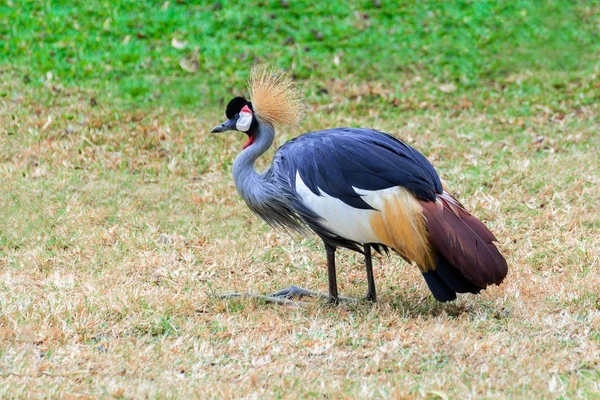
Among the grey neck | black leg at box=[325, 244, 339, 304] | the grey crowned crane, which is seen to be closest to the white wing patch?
the grey crowned crane

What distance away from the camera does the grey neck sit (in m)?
4.69

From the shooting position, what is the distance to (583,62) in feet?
31.5

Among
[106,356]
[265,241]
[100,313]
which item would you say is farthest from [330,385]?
[265,241]

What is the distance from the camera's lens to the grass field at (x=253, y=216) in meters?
3.85

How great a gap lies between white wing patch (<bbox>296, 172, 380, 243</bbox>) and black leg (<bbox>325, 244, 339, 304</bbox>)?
267 millimetres

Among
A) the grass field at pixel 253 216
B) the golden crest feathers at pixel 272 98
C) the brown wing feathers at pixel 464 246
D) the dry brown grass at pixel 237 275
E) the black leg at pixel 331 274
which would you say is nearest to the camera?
the dry brown grass at pixel 237 275

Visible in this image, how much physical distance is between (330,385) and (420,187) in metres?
1.24

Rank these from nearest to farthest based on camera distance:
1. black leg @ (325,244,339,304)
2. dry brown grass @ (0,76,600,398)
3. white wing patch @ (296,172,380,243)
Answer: dry brown grass @ (0,76,600,398) → white wing patch @ (296,172,380,243) → black leg @ (325,244,339,304)

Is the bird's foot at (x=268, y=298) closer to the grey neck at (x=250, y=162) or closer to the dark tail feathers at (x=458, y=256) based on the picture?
the grey neck at (x=250, y=162)

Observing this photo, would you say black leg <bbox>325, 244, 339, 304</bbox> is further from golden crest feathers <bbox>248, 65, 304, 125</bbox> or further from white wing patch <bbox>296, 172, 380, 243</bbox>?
golden crest feathers <bbox>248, 65, 304, 125</bbox>

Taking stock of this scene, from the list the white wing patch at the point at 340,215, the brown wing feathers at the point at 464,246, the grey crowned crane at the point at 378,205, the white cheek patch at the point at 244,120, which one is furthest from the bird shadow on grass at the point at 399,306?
the white cheek patch at the point at 244,120

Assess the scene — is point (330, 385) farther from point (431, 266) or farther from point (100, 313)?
point (100, 313)

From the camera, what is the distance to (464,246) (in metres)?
4.23

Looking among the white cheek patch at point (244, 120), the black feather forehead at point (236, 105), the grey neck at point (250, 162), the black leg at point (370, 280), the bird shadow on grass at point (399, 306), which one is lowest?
the bird shadow on grass at point (399, 306)
